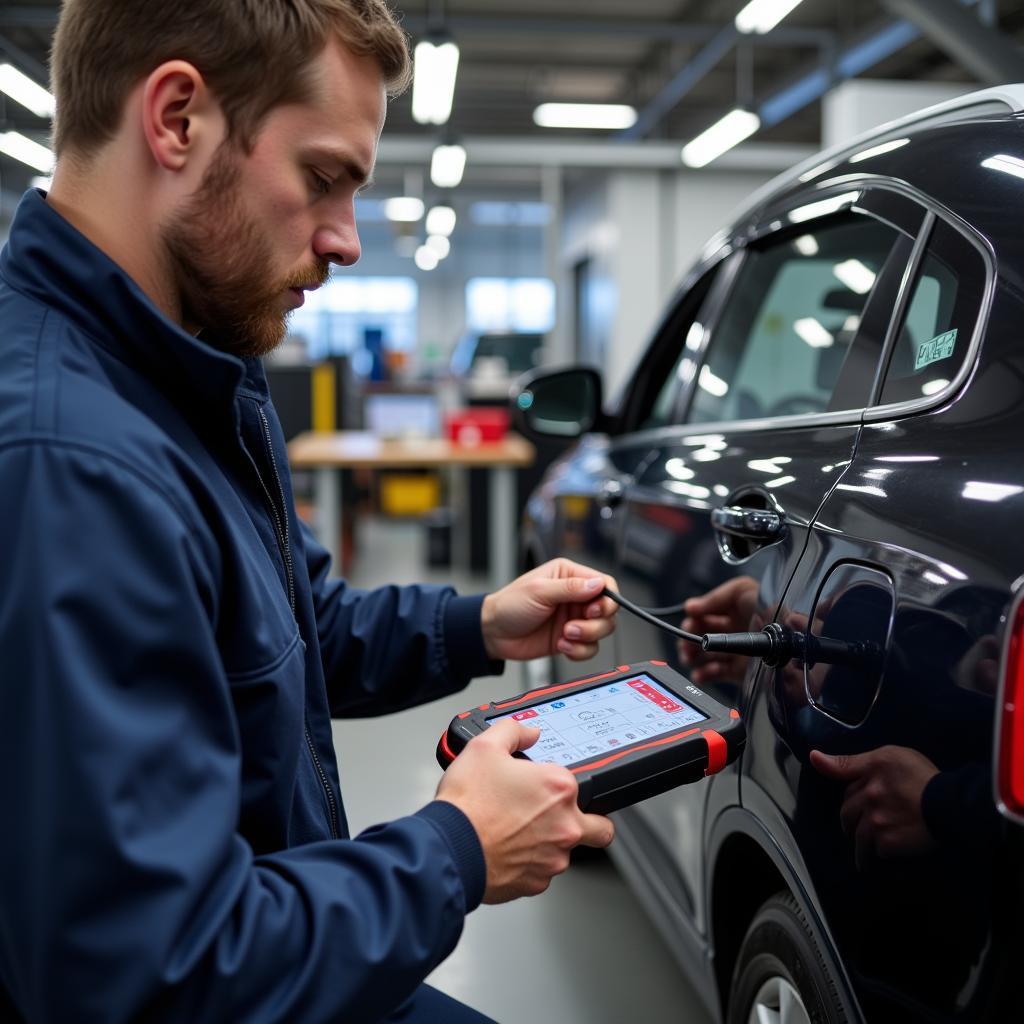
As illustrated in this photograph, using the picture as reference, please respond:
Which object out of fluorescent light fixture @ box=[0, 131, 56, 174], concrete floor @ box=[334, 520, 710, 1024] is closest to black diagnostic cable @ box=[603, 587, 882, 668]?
concrete floor @ box=[334, 520, 710, 1024]

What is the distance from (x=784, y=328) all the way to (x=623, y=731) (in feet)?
4.06

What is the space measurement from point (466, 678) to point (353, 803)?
1652 millimetres

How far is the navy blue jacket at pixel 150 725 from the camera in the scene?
2.18ft

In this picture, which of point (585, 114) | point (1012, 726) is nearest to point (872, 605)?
point (1012, 726)

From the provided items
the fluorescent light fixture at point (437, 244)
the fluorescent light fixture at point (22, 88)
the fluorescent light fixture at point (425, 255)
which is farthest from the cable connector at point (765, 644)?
the fluorescent light fixture at point (425, 255)

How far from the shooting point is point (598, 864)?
2.58m

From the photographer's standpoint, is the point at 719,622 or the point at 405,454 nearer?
the point at 719,622

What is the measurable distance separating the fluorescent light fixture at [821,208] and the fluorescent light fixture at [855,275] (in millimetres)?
102

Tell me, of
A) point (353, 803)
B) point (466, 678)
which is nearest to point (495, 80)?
point (353, 803)

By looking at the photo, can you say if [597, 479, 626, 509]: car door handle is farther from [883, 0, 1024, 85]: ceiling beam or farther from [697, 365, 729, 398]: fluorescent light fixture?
[883, 0, 1024, 85]: ceiling beam

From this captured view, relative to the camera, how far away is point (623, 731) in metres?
1.10

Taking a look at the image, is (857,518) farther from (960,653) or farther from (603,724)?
(603,724)

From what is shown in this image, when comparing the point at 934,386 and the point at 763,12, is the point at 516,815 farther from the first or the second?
the point at 763,12

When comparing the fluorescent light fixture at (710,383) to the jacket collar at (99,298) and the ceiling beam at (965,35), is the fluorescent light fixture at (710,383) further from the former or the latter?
the ceiling beam at (965,35)
